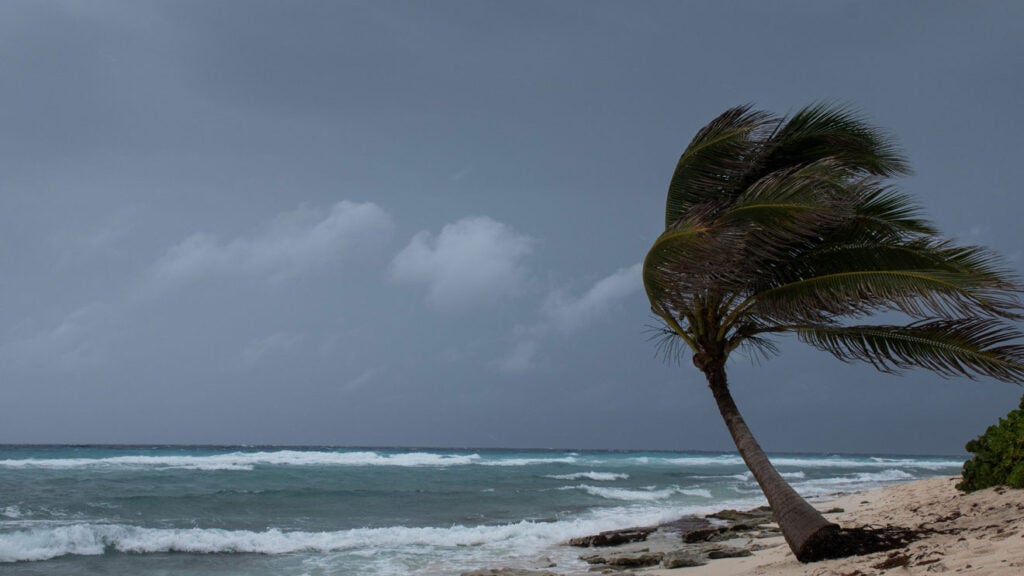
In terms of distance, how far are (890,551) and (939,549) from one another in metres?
0.43

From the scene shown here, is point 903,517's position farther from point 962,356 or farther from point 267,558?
point 267,558

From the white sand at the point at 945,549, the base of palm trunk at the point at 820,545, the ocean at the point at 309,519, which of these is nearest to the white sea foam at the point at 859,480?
the ocean at the point at 309,519

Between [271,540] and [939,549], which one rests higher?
[939,549]

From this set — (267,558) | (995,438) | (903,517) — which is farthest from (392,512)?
(995,438)

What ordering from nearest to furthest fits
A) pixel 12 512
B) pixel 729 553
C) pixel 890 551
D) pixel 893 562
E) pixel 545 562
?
pixel 893 562, pixel 890 551, pixel 729 553, pixel 545 562, pixel 12 512

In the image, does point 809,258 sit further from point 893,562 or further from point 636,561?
point 636,561

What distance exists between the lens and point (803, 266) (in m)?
7.74

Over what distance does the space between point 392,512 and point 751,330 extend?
13.3m

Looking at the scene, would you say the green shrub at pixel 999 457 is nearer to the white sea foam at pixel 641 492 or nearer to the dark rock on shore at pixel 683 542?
the dark rock on shore at pixel 683 542

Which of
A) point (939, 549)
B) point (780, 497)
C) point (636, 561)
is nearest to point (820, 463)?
point (636, 561)

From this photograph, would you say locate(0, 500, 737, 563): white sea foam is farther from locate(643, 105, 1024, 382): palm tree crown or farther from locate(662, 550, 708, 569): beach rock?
locate(643, 105, 1024, 382): palm tree crown

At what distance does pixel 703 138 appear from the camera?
806 cm

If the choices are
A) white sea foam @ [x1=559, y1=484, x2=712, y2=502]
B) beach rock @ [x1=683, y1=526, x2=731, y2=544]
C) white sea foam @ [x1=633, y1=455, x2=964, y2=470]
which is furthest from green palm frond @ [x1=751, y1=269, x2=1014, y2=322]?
white sea foam @ [x1=633, y1=455, x2=964, y2=470]

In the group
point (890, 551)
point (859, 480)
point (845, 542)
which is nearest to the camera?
point (890, 551)
